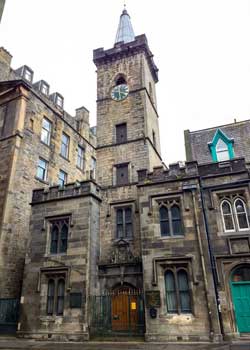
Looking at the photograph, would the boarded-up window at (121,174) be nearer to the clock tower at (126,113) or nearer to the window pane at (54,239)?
the clock tower at (126,113)

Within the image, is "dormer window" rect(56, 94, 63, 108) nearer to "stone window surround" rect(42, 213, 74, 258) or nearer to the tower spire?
the tower spire

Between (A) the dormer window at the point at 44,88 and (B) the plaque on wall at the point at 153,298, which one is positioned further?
(A) the dormer window at the point at 44,88

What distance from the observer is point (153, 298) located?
1438cm

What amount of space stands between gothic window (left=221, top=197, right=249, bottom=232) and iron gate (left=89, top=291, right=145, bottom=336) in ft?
20.6

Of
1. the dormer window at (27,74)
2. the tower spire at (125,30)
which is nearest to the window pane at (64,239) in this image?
the dormer window at (27,74)

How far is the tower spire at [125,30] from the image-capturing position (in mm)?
28672

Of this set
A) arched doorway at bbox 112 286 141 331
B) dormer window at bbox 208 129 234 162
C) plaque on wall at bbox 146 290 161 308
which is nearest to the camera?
plaque on wall at bbox 146 290 161 308

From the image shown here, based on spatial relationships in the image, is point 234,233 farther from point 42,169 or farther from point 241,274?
point 42,169

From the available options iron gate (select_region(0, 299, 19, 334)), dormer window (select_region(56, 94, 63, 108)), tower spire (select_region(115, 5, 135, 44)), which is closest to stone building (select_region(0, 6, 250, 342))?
iron gate (select_region(0, 299, 19, 334))

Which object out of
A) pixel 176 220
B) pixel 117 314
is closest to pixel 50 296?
pixel 117 314

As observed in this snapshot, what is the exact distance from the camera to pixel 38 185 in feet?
78.2

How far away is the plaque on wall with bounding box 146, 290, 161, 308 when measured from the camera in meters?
14.3

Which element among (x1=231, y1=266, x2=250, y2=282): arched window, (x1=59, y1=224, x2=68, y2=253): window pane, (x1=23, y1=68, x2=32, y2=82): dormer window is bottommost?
(x1=231, y1=266, x2=250, y2=282): arched window

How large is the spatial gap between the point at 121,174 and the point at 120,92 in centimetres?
777
